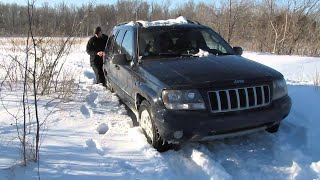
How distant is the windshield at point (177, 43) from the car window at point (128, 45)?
188mm

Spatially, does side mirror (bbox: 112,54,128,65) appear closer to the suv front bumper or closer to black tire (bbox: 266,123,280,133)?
the suv front bumper

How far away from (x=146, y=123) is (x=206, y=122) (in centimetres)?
105

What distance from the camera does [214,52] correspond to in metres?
6.00

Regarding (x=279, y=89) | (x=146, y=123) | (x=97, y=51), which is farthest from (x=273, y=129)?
(x=97, y=51)

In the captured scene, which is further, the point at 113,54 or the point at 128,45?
the point at 113,54

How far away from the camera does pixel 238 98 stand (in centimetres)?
455

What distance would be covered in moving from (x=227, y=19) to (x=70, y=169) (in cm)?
2109

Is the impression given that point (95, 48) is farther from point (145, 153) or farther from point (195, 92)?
point (195, 92)

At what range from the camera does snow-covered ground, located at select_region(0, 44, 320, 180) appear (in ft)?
13.9

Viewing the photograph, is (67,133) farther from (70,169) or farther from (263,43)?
(263,43)

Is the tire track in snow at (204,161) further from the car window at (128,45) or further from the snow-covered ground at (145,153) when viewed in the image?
the car window at (128,45)

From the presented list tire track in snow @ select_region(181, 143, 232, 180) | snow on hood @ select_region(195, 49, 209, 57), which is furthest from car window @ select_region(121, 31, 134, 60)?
tire track in snow @ select_region(181, 143, 232, 180)

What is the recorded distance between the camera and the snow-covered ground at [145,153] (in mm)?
4250

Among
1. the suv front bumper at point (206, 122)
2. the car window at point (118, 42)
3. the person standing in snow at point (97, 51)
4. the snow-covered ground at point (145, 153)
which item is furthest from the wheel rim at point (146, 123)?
the person standing in snow at point (97, 51)
